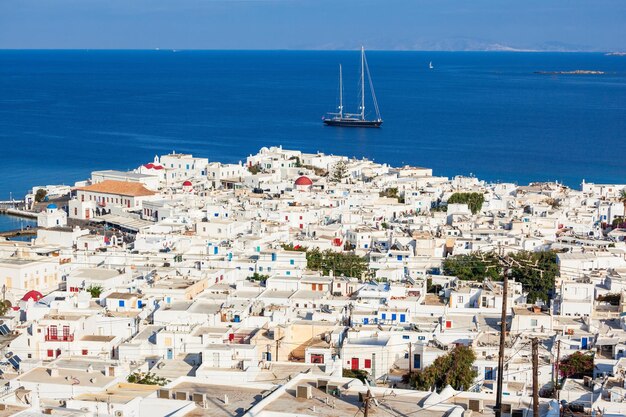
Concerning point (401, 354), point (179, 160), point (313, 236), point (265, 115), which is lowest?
point (401, 354)

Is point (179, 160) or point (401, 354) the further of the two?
point (179, 160)

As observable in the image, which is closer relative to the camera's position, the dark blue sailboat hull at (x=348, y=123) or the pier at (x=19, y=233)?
the pier at (x=19, y=233)

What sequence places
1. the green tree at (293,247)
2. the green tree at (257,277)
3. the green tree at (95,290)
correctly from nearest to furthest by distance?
1. the green tree at (95,290)
2. the green tree at (257,277)
3. the green tree at (293,247)

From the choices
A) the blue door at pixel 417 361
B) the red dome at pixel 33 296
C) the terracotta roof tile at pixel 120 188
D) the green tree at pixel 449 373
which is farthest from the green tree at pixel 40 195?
the green tree at pixel 449 373

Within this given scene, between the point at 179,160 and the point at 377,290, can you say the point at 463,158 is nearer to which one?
the point at 179,160

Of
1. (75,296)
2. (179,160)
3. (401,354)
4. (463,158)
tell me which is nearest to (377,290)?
(401,354)

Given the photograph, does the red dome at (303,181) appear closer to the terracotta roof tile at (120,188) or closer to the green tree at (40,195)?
the terracotta roof tile at (120,188)

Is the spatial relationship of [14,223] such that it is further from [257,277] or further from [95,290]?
[95,290]
